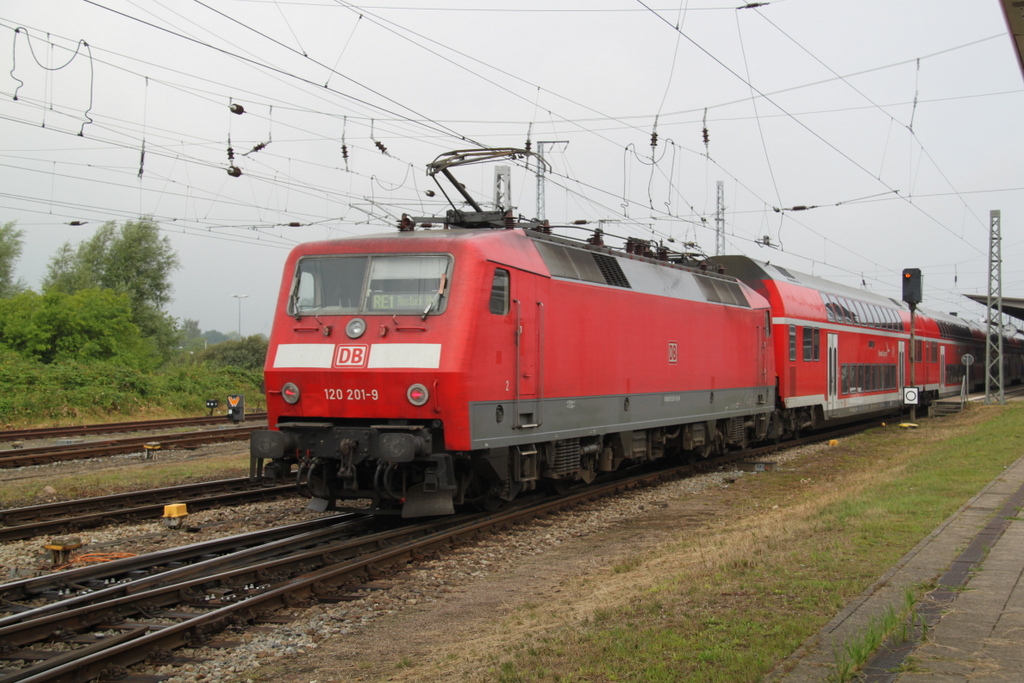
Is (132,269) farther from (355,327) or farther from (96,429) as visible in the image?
(355,327)

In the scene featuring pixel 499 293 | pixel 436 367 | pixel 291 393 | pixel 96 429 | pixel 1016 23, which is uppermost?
pixel 1016 23

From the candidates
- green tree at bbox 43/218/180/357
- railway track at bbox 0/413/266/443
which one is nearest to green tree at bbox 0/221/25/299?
green tree at bbox 43/218/180/357

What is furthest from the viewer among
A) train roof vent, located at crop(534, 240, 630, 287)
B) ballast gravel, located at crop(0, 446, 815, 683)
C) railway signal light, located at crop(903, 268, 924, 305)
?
railway signal light, located at crop(903, 268, 924, 305)

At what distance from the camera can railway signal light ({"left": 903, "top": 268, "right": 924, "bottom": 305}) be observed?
25406mm

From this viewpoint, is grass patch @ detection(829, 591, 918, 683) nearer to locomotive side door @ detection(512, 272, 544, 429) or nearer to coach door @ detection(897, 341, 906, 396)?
locomotive side door @ detection(512, 272, 544, 429)

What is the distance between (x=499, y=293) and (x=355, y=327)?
1.76 meters

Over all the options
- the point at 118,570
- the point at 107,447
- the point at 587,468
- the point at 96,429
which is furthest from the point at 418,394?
the point at 96,429

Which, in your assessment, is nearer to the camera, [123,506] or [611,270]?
[123,506]

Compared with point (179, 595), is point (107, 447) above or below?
above

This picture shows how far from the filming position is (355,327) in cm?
1011

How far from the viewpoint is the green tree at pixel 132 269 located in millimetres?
52156

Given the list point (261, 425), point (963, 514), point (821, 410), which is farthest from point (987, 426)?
point (261, 425)

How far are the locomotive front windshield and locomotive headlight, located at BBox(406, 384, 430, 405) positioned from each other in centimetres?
88

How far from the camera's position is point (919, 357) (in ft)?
107
